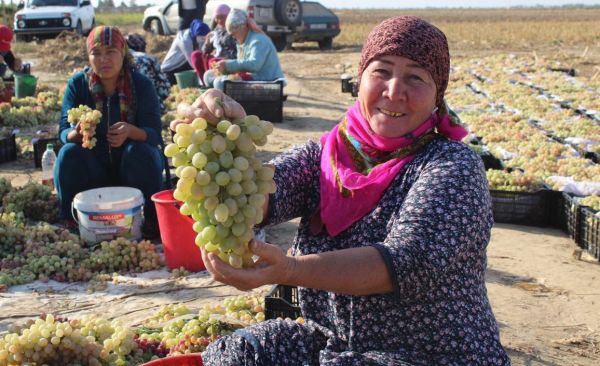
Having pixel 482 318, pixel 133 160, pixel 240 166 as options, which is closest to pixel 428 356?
pixel 482 318

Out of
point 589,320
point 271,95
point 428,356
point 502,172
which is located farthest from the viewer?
point 271,95

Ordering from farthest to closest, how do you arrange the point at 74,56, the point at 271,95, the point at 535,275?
the point at 74,56 < the point at 271,95 < the point at 535,275

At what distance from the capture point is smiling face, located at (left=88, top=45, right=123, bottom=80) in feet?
17.2

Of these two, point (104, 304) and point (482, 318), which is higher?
point (482, 318)

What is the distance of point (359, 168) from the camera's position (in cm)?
239

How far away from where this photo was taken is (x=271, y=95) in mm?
9727

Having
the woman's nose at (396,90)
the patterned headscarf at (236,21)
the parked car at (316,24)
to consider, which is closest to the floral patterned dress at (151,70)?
the patterned headscarf at (236,21)

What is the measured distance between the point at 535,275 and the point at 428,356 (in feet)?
9.30

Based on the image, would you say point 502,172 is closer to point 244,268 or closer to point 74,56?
point 244,268

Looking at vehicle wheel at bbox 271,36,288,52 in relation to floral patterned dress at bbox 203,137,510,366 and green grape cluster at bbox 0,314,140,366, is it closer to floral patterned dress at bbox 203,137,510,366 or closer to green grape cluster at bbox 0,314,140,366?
green grape cluster at bbox 0,314,140,366

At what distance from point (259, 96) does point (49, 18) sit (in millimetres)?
14995

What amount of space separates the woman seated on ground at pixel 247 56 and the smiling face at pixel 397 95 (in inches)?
280

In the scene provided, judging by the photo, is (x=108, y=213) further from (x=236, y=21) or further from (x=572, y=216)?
(x=236, y=21)

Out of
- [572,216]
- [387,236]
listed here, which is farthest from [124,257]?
[572,216]
